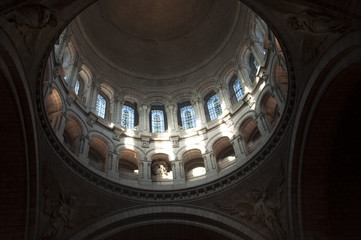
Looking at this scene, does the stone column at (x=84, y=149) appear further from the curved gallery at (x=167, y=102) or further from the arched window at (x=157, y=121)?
the arched window at (x=157, y=121)

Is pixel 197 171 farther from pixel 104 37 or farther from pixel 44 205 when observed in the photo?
pixel 104 37

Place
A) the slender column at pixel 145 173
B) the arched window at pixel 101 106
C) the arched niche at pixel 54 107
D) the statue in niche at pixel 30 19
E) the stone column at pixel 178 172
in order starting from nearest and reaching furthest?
the statue in niche at pixel 30 19
the arched niche at pixel 54 107
the slender column at pixel 145 173
the stone column at pixel 178 172
the arched window at pixel 101 106

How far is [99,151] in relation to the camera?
21.4m

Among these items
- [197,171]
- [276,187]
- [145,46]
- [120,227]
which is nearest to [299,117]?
[276,187]

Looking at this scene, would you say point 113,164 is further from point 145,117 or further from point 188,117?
point 188,117

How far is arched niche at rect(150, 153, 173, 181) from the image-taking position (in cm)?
2131

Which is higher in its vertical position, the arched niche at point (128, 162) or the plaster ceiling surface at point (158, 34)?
the plaster ceiling surface at point (158, 34)

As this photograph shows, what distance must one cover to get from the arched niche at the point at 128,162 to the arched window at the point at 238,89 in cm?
764

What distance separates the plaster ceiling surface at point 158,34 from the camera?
26.2 metres

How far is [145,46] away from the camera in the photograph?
28.4 m

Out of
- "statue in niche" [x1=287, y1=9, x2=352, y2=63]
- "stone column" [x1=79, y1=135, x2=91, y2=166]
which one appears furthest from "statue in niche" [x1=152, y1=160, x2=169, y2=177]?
"statue in niche" [x1=287, y1=9, x2=352, y2=63]

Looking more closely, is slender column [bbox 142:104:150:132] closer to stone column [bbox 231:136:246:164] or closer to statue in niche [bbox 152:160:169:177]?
statue in niche [bbox 152:160:169:177]

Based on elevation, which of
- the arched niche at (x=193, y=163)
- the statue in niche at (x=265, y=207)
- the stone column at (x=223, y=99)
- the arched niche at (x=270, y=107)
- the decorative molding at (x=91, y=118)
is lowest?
the statue in niche at (x=265, y=207)

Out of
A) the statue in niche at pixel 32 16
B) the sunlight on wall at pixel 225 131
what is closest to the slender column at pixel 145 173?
the sunlight on wall at pixel 225 131
